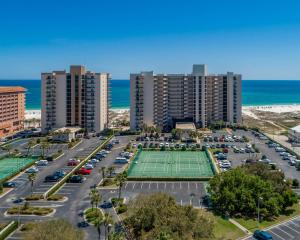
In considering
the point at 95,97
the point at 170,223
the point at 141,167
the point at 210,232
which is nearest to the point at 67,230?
the point at 170,223

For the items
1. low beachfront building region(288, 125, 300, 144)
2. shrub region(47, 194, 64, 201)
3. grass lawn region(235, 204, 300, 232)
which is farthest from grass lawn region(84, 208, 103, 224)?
low beachfront building region(288, 125, 300, 144)

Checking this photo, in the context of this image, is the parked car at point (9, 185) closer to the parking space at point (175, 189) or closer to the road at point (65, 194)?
the road at point (65, 194)

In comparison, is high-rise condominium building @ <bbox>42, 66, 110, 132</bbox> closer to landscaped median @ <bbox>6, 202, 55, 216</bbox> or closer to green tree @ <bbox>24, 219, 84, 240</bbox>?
landscaped median @ <bbox>6, 202, 55, 216</bbox>

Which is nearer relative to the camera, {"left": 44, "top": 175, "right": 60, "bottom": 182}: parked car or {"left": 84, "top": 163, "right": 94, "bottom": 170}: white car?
{"left": 44, "top": 175, "right": 60, "bottom": 182}: parked car

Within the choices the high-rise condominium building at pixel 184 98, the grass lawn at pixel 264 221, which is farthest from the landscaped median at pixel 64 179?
the high-rise condominium building at pixel 184 98

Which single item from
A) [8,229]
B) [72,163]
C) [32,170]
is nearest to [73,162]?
[72,163]
